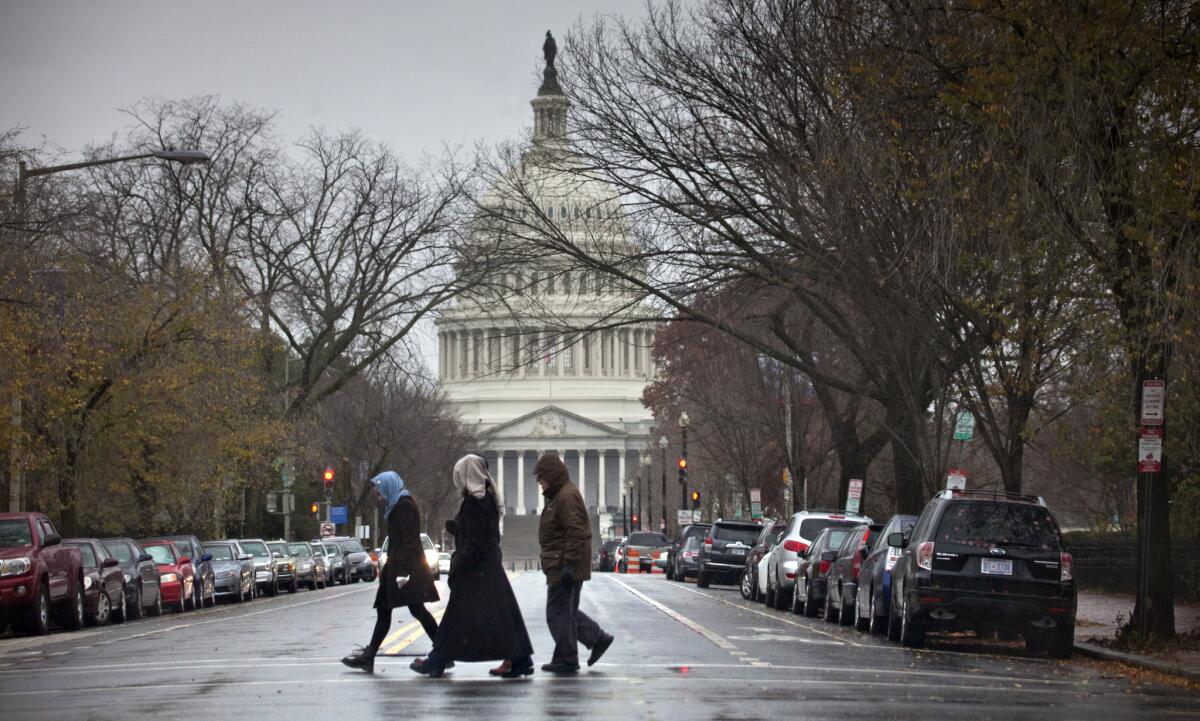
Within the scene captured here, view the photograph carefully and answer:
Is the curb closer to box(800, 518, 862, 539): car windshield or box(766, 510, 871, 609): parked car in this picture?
box(766, 510, 871, 609): parked car

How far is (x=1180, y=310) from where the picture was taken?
1869 centimetres

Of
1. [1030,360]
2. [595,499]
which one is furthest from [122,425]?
[595,499]

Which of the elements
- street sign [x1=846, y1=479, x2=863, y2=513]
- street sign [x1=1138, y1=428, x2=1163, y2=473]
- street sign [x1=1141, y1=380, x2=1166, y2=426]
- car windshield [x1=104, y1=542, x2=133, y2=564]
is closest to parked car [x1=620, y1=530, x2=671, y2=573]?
street sign [x1=846, y1=479, x2=863, y2=513]

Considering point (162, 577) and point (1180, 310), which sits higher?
point (1180, 310)

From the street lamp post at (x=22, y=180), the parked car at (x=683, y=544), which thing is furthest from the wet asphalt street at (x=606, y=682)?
the parked car at (x=683, y=544)

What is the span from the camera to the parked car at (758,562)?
125 feet

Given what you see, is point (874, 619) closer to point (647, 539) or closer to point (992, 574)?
point (992, 574)

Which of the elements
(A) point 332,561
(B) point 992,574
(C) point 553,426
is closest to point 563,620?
(B) point 992,574

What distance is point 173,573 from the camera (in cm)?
3659

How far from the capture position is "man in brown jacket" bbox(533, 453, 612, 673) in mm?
15891

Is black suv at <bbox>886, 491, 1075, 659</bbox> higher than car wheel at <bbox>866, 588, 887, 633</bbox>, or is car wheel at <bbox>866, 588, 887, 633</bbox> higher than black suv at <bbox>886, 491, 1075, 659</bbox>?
black suv at <bbox>886, 491, 1075, 659</bbox>

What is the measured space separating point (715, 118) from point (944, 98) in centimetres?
1351

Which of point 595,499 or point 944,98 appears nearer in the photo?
point 944,98

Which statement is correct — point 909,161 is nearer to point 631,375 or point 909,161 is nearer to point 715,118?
point 715,118
